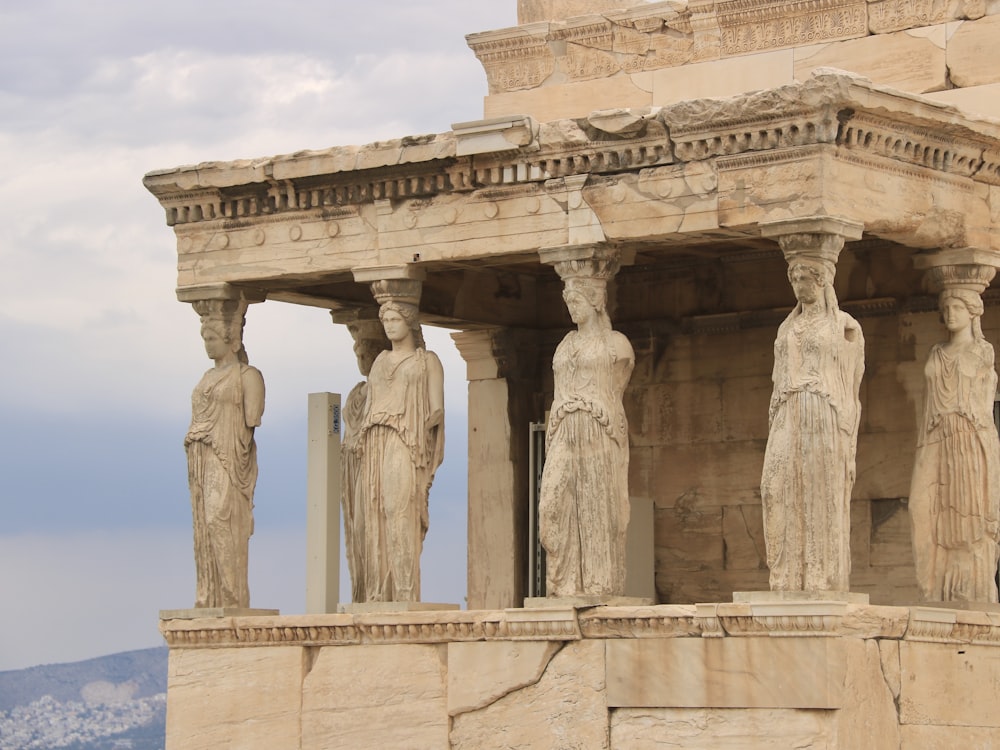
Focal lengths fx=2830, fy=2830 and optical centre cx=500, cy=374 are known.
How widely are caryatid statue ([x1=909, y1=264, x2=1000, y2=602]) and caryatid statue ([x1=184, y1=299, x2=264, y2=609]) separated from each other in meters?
4.18

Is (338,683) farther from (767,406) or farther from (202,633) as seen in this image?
(767,406)

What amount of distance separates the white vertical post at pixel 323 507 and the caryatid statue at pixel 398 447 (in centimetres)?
77

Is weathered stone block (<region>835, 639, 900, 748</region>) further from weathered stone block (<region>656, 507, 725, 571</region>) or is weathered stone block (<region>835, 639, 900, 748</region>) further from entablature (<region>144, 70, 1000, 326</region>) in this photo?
weathered stone block (<region>656, 507, 725, 571</region>)

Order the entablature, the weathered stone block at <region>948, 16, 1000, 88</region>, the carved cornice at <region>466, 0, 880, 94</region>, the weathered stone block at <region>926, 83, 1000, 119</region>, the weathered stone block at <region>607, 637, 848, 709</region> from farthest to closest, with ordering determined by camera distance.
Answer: the carved cornice at <region>466, 0, 880, 94</region> < the weathered stone block at <region>948, 16, 1000, 88</region> < the weathered stone block at <region>926, 83, 1000, 119</region> < the entablature < the weathered stone block at <region>607, 637, 848, 709</region>

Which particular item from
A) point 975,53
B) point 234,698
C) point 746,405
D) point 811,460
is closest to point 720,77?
point 975,53

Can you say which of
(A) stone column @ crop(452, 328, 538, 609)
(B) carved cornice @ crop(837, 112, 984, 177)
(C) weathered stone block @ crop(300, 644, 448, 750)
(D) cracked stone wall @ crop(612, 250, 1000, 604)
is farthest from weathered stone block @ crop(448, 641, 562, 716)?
(B) carved cornice @ crop(837, 112, 984, 177)

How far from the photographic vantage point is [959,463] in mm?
16562

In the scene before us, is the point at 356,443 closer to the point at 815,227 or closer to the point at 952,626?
the point at 815,227

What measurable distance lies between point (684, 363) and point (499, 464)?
1.55 meters

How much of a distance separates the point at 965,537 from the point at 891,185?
2139mm

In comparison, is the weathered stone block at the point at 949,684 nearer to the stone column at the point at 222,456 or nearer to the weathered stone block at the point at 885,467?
the weathered stone block at the point at 885,467

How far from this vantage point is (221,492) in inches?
695

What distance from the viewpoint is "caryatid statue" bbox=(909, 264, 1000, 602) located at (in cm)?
1658

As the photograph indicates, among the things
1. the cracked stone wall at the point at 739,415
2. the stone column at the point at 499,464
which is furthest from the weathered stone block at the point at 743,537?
the stone column at the point at 499,464
